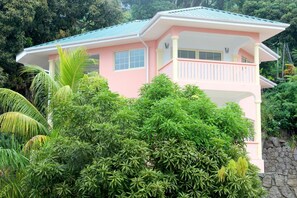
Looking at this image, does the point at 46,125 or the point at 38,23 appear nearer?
the point at 46,125

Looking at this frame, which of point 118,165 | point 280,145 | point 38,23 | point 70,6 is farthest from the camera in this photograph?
point 70,6

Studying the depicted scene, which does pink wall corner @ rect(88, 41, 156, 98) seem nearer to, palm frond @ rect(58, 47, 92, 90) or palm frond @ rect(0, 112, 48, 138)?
palm frond @ rect(58, 47, 92, 90)

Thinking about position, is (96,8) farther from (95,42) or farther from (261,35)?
(261,35)

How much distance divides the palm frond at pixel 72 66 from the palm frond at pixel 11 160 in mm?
2696

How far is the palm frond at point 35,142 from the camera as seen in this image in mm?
15078

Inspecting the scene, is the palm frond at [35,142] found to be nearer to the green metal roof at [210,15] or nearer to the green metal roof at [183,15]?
the green metal roof at [183,15]

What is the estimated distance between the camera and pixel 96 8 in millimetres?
31578

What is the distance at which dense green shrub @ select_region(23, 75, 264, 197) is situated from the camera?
11.7 metres

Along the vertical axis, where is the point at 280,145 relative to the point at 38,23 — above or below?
below

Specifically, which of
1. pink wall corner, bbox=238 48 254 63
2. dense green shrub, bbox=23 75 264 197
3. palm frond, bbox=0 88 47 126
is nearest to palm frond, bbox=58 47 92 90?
palm frond, bbox=0 88 47 126

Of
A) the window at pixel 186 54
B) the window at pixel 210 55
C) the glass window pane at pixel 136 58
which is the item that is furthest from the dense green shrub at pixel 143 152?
the window at pixel 210 55

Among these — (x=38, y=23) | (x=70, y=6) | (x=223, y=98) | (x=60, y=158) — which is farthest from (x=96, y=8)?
(x=60, y=158)

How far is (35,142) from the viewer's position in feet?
49.5

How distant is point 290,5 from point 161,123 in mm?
22358
